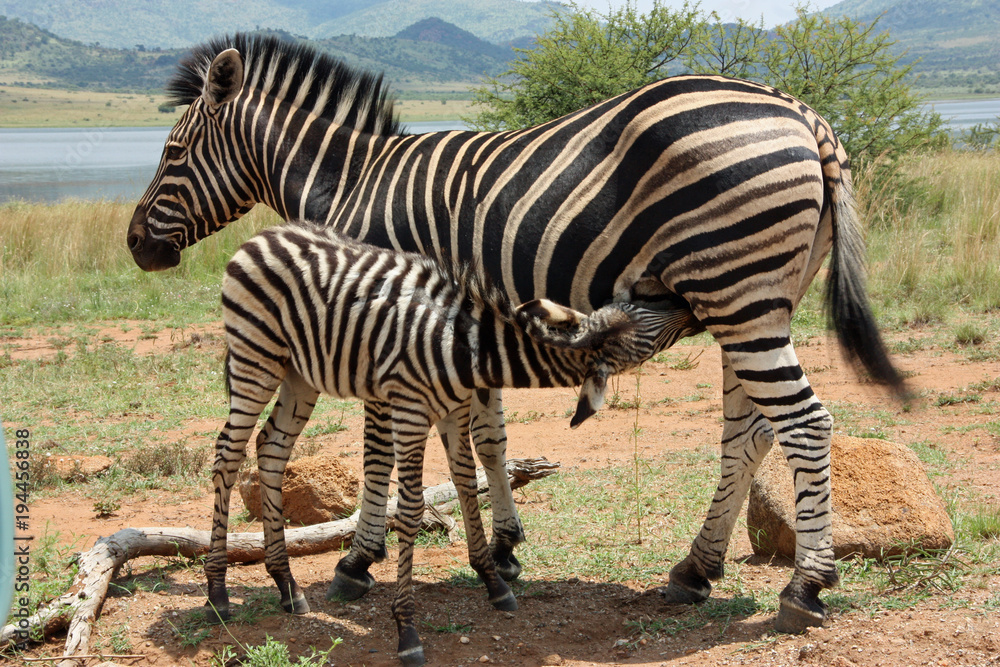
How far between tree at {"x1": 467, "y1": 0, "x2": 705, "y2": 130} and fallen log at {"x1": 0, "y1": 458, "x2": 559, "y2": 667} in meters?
9.95

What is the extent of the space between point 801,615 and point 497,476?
197cm

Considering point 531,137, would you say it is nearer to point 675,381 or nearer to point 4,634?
point 4,634

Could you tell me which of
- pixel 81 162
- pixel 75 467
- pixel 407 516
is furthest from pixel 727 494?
pixel 81 162

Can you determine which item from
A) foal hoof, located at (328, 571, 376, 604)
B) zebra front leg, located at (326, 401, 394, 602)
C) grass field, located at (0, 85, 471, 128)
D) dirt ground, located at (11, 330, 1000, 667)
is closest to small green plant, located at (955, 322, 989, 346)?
dirt ground, located at (11, 330, 1000, 667)

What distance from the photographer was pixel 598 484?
251 inches

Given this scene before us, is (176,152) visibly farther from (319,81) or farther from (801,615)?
(801,615)

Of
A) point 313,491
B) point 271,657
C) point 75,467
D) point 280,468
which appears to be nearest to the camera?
point 271,657

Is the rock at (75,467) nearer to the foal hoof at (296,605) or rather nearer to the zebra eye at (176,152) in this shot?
the zebra eye at (176,152)

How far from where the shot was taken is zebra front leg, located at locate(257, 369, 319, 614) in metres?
4.67

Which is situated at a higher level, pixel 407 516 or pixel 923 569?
pixel 407 516

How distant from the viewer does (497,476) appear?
527cm

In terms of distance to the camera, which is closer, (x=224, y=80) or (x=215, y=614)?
(x=215, y=614)

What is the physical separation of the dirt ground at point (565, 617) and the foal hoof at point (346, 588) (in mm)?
62

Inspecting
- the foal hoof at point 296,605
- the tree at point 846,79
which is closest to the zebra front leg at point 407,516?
the foal hoof at point 296,605
